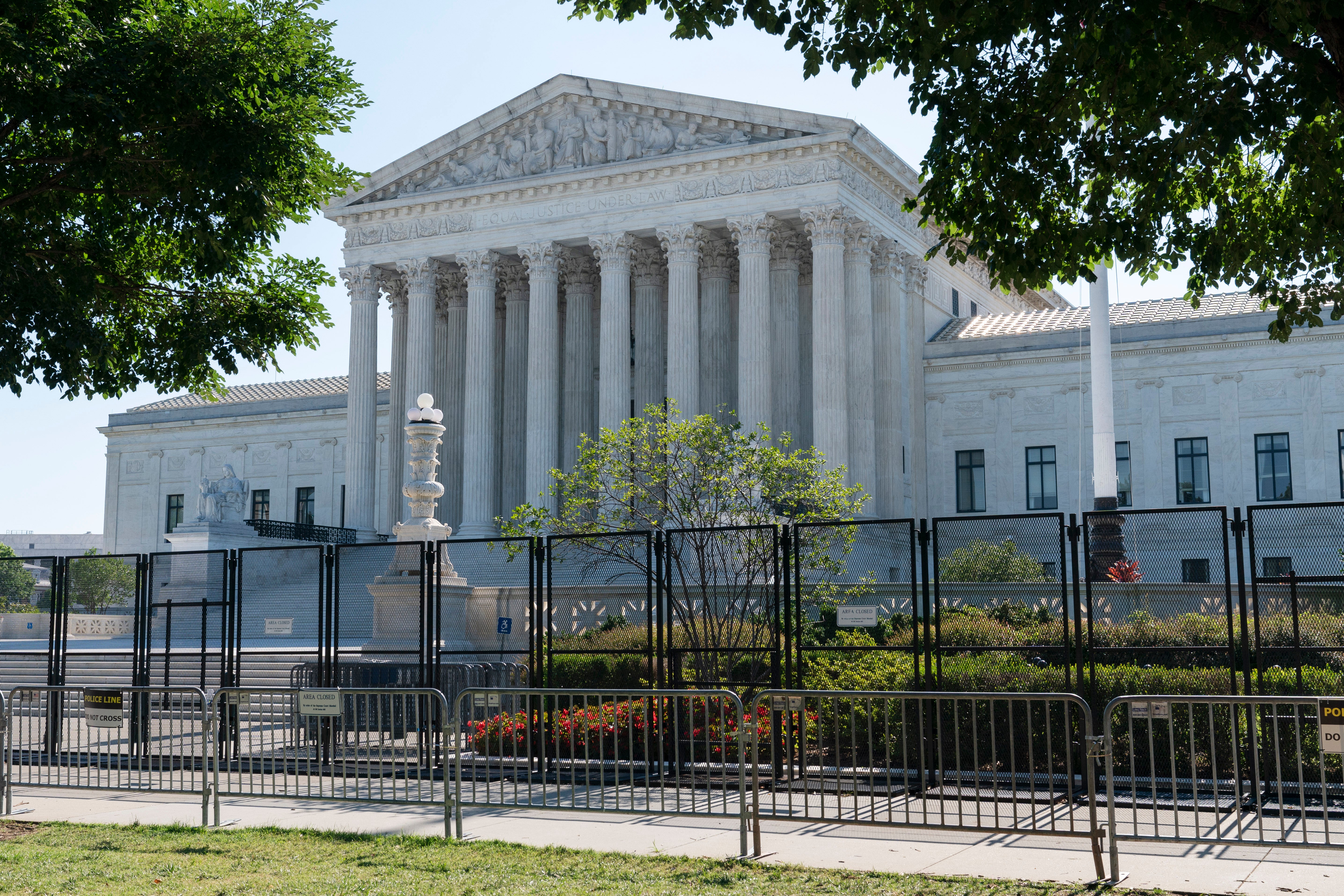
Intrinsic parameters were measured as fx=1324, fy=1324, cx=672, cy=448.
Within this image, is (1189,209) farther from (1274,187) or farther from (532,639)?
(532,639)

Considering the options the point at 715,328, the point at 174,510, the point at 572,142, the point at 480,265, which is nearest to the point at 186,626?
the point at 480,265

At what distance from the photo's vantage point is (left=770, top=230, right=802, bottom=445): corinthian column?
53.8m

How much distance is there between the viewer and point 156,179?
1588 cm

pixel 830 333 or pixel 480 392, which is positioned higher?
pixel 830 333

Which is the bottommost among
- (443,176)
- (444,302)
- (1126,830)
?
(1126,830)

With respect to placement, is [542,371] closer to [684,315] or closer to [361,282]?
[684,315]

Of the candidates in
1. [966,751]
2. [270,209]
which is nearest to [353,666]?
[270,209]

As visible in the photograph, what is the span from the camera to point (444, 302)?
6228 cm

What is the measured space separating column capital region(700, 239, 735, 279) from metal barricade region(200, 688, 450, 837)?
39.0 metres

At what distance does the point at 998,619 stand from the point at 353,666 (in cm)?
1042

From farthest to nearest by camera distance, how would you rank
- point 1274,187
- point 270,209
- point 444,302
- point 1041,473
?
point 444,302 < point 1041,473 < point 270,209 < point 1274,187

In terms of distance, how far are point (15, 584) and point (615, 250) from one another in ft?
129

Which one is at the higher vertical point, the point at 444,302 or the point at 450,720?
the point at 444,302

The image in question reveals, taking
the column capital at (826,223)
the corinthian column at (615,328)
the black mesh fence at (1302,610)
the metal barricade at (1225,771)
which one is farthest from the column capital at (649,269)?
the metal barricade at (1225,771)
